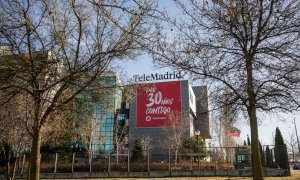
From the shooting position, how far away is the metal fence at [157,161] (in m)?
26.8

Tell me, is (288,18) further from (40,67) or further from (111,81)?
(40,67)

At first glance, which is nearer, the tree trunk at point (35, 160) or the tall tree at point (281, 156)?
the tree trunk at point (35, 160)

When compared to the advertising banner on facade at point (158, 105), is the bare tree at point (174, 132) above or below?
below

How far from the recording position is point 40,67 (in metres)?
9.84

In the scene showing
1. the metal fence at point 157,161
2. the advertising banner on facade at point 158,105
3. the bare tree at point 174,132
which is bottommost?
the metal fence at point 157,161

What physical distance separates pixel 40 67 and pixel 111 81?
383cm

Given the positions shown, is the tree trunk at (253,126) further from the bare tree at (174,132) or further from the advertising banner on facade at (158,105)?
the advertising banner on facade at (158,105)

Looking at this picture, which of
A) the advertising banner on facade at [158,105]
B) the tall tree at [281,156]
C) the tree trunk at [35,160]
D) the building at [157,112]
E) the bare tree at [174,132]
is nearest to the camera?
the tree trunk at [35,160]

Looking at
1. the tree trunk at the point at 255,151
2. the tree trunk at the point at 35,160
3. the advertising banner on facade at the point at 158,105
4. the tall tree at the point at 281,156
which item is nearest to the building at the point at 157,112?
the advertising banner on facade at the point at 158,105

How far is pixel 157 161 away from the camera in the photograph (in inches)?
1101

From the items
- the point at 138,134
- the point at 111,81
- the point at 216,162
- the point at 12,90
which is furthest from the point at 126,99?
the point at 138,134

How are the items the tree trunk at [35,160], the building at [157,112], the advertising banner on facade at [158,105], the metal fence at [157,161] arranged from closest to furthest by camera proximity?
the tree trunk at [35,160], the metal fence at [157,161], the building at [157,112], the advertising banner on facade at [158,105]

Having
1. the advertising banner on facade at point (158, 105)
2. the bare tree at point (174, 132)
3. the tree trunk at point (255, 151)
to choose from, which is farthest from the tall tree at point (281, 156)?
the advertising banner on facade at point (158, 105)

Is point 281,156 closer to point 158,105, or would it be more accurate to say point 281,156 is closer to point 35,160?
point 35,160
